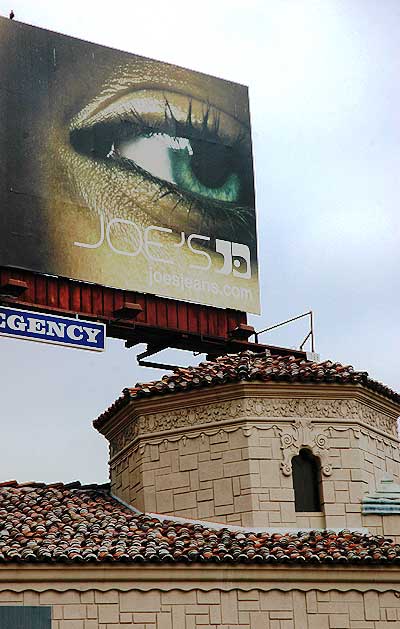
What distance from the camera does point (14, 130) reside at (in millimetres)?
32031

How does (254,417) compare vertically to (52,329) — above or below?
below

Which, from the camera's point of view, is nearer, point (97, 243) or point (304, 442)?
point (304, 442)

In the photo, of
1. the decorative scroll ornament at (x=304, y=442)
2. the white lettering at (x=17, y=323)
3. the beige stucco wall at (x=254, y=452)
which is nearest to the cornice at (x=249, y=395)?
the beige stucco wall at (x=254, y=452)

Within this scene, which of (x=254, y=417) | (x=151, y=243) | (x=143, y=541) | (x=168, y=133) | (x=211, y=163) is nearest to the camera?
(x=143, y=541)

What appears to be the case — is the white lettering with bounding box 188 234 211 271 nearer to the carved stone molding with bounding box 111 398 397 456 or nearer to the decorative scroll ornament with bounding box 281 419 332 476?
the carved stone molding with bounding box 111 398 397 456

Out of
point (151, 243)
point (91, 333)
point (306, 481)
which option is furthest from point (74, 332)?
point (306, 481)

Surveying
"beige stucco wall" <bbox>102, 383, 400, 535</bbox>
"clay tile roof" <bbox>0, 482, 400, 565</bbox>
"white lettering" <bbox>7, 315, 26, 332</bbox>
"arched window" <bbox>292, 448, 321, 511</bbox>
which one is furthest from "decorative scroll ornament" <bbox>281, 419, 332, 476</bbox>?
"white lettering" <bbox>7, 315, 26, 332</bbox>

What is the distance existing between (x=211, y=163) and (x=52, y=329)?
741 cm

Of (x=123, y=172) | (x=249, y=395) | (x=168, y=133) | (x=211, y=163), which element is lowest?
(x=249, y=395)

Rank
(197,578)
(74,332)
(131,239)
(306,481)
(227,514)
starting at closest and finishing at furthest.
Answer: (197,578), (227,514), (306,481), (74,332), (131,239)

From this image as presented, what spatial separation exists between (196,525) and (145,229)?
347 inches

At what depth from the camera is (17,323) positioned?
3023 cm

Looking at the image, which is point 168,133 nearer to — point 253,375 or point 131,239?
point 131,239

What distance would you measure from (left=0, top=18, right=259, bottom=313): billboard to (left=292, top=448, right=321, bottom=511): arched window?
680cm
